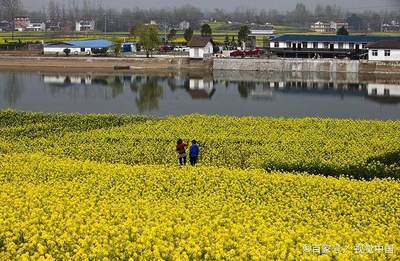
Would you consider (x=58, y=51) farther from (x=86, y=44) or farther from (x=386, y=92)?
(x=386, y=92)

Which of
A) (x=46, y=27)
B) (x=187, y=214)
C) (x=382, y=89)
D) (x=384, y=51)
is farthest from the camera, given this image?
(x=46, y=27)

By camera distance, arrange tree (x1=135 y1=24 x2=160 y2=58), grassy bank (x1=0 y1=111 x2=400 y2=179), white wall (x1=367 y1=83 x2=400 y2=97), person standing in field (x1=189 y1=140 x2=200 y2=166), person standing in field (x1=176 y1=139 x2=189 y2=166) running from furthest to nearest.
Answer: tree (x1=135 y1=24 x2=160 y2=58), white wall (x1=367 y1=83 x2=400 y2=97), grassy bank (x1=0 y1=111 x2=400 y2=179), person standing in field (x1=189 y1=140 x2=200 y2=166), person standing in field (x1=176 y1=139 x2=189 y2=166)

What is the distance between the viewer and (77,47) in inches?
3693

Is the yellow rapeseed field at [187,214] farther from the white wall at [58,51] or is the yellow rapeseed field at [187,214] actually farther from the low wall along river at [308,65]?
the white wall at [58,51]

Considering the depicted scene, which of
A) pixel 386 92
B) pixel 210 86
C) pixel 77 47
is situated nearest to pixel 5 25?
pixel 77 47

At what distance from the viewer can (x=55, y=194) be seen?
44.1 ft

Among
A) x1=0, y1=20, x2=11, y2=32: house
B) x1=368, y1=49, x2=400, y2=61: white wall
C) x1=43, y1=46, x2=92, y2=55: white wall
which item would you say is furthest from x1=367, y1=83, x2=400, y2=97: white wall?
x1=0, y1=20, x2=11, y2=32: house

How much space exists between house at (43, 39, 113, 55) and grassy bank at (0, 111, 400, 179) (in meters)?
61.1

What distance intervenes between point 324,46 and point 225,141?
64186 mm

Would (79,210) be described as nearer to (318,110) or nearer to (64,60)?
(318,110)

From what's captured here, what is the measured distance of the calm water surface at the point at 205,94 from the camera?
1826 inches

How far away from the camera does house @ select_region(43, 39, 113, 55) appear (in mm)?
91188

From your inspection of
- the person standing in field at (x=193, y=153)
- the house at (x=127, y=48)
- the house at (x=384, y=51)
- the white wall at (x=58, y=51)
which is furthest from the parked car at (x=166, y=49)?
the person standing in field at (x=193, y=153)

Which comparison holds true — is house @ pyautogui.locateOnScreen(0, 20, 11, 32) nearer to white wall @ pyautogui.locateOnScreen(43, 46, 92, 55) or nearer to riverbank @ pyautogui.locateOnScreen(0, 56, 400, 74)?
white wall @ pyautogui.locateOnScreen(43, 46, 92, 55)
